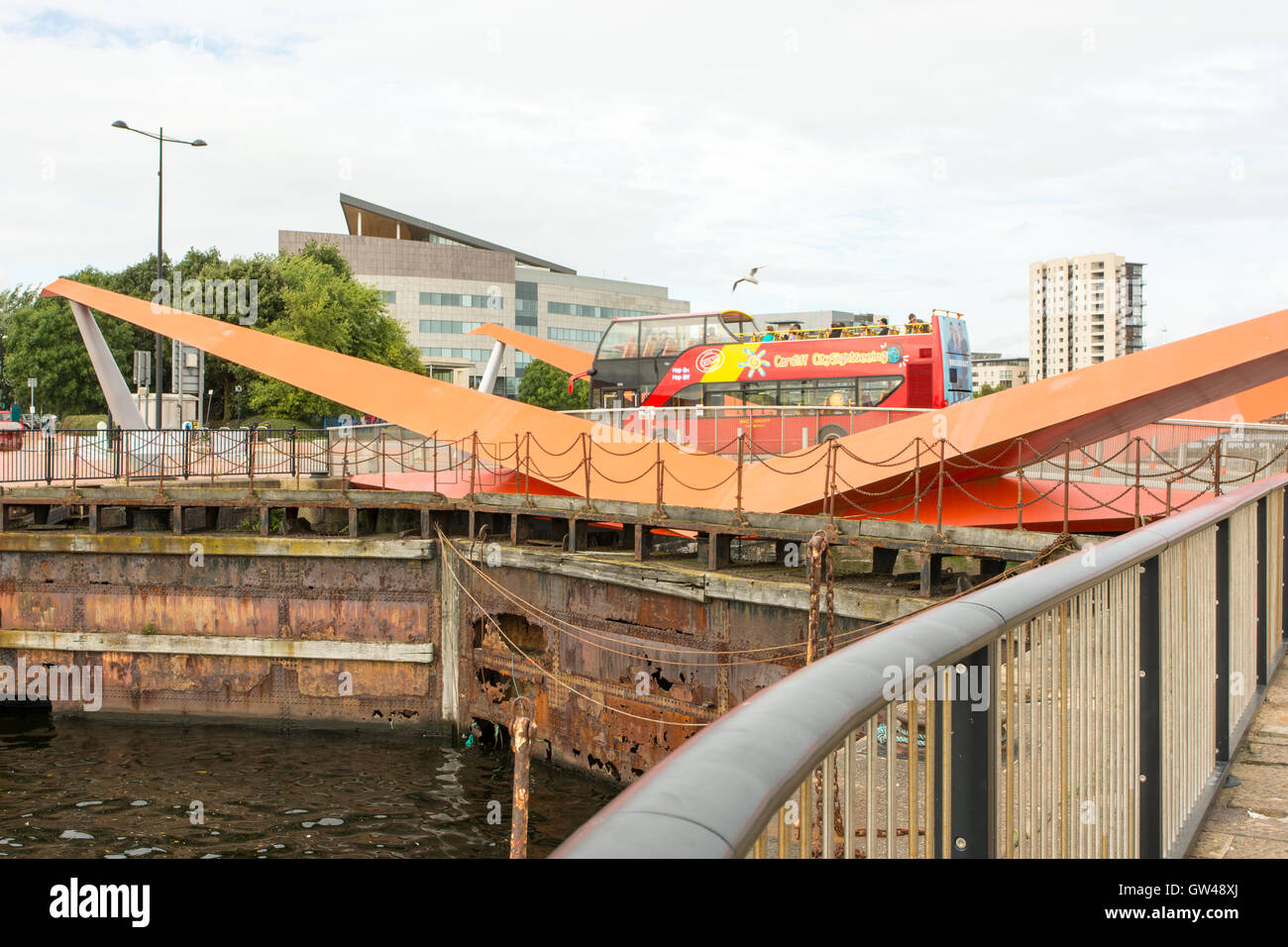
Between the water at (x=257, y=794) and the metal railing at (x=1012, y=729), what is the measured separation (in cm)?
1092

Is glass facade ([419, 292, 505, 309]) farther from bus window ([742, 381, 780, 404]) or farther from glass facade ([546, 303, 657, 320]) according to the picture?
bus window ([742, 381, 780, 404])

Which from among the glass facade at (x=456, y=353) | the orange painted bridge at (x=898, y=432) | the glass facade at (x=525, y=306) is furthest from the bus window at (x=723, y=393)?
the glass facade at (x=525, y=306)

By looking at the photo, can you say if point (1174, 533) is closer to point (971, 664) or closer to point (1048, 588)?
point (1048, 588)

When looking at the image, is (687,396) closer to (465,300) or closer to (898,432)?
Answer: (898,432)

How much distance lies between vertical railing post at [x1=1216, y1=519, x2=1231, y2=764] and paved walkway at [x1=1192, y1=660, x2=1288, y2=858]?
191mm

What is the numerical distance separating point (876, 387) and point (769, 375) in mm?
2944

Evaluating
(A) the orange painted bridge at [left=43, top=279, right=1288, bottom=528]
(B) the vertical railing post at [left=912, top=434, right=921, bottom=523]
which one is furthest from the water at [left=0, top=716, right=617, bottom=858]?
(B) the vertical railing post at [left=912, top=434, right=921, bottom=523]

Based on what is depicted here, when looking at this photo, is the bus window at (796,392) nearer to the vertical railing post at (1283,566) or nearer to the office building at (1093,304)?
the vertical railing post at (1283,566)

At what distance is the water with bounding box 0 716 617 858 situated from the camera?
14547 mm

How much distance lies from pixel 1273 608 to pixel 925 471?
8429 mm

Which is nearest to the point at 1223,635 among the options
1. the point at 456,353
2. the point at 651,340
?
the point at 651,340

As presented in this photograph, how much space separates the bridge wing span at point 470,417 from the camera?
60.3 ft

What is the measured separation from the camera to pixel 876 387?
26.1m

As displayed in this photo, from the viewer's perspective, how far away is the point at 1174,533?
12.0ft
